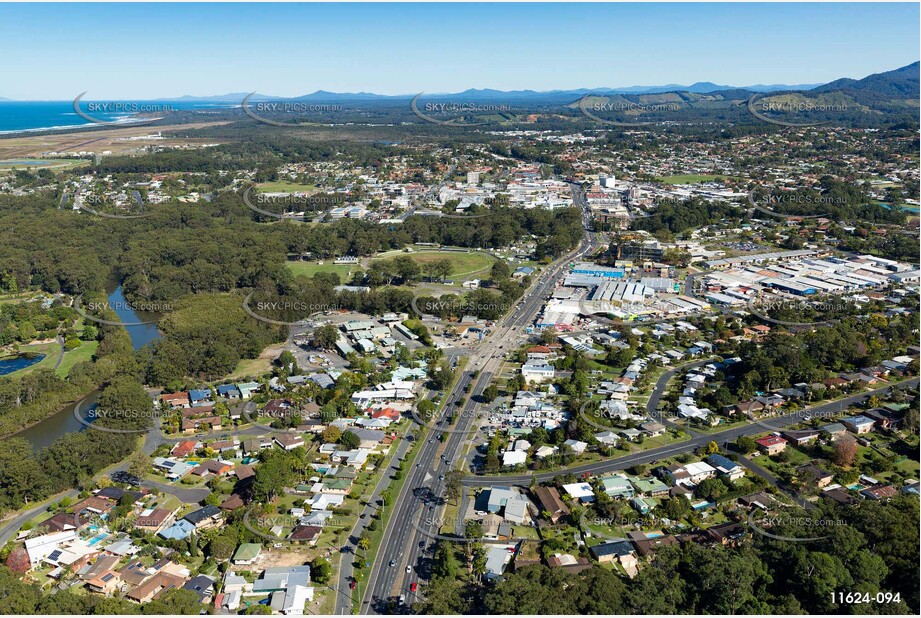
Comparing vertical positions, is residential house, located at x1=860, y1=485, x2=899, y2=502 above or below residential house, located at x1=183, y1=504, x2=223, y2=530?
above

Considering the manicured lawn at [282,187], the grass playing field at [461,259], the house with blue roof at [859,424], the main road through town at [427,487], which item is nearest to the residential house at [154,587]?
the main road through town at [427,487]

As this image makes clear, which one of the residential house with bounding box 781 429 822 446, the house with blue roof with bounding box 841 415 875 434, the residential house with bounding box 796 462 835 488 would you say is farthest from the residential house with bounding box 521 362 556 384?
the house with blue roof with bounding box 841 415 875 434

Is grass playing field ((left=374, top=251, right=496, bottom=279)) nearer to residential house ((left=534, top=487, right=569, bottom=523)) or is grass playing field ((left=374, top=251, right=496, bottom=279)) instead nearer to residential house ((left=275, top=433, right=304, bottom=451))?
residential house ((left=275, top=433, right=304, bottom=451))

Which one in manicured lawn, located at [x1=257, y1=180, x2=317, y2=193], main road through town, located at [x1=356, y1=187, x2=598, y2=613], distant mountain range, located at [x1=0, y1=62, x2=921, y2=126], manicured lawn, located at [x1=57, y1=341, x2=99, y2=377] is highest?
distant mountain range, located at [x1=0, y1=62, x2=921, y2=126]

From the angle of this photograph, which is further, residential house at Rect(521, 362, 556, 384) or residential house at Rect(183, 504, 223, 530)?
residential house at Rect(521, 362, 556, 384)

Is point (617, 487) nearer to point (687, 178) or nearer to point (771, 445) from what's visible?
point (771, 445)

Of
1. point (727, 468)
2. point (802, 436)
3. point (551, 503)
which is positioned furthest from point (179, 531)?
point (802, 436)
